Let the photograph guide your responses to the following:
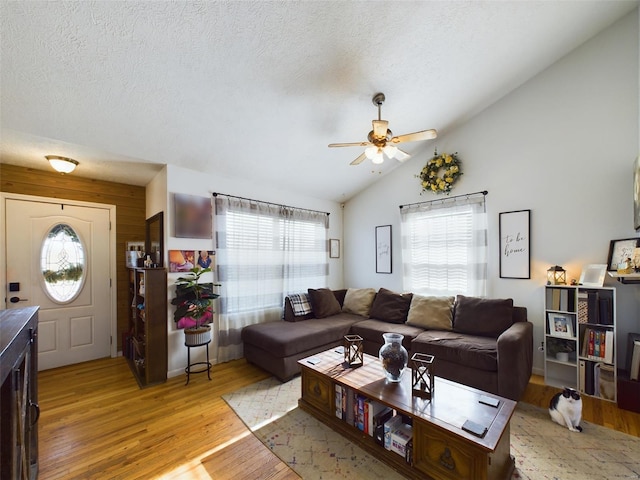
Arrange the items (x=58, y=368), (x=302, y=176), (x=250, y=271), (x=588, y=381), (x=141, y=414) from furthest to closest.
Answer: (x=302, y=176) → (x=250, y=271) → (x=58, y=368) → (x=588, y=381) → (x=141, y=414)

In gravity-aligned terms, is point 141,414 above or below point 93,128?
below

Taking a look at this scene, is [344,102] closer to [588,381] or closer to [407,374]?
[407,374]

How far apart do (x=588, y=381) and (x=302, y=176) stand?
12.9 feet

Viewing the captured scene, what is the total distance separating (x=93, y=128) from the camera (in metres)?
2.48

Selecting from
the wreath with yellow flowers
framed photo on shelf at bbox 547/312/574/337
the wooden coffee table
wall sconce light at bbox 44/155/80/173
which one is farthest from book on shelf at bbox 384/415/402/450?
wall sconce light at bbox 44/155/80/173

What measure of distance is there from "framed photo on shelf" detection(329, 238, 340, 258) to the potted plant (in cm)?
242

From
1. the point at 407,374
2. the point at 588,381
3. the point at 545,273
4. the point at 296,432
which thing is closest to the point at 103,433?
the point at 296,432

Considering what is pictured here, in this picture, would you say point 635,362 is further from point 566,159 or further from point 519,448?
point 566,159

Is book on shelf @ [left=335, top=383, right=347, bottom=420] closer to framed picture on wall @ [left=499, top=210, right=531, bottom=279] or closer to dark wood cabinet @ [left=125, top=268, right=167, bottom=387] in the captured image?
dark wood cabinet @ [left=125, top=268, right=167, bottom=387]

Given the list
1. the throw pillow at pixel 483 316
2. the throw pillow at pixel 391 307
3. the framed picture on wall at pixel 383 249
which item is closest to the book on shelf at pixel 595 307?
the throw pillow at pixel 483 316

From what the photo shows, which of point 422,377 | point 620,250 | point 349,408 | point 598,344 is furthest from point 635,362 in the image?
point 349,408

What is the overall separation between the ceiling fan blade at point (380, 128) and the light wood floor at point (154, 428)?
262cm

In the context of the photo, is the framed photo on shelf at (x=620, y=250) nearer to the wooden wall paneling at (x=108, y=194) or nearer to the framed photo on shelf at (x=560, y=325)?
the framed photo on shelf at (x=560, y=325)

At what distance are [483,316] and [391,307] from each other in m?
1.15
